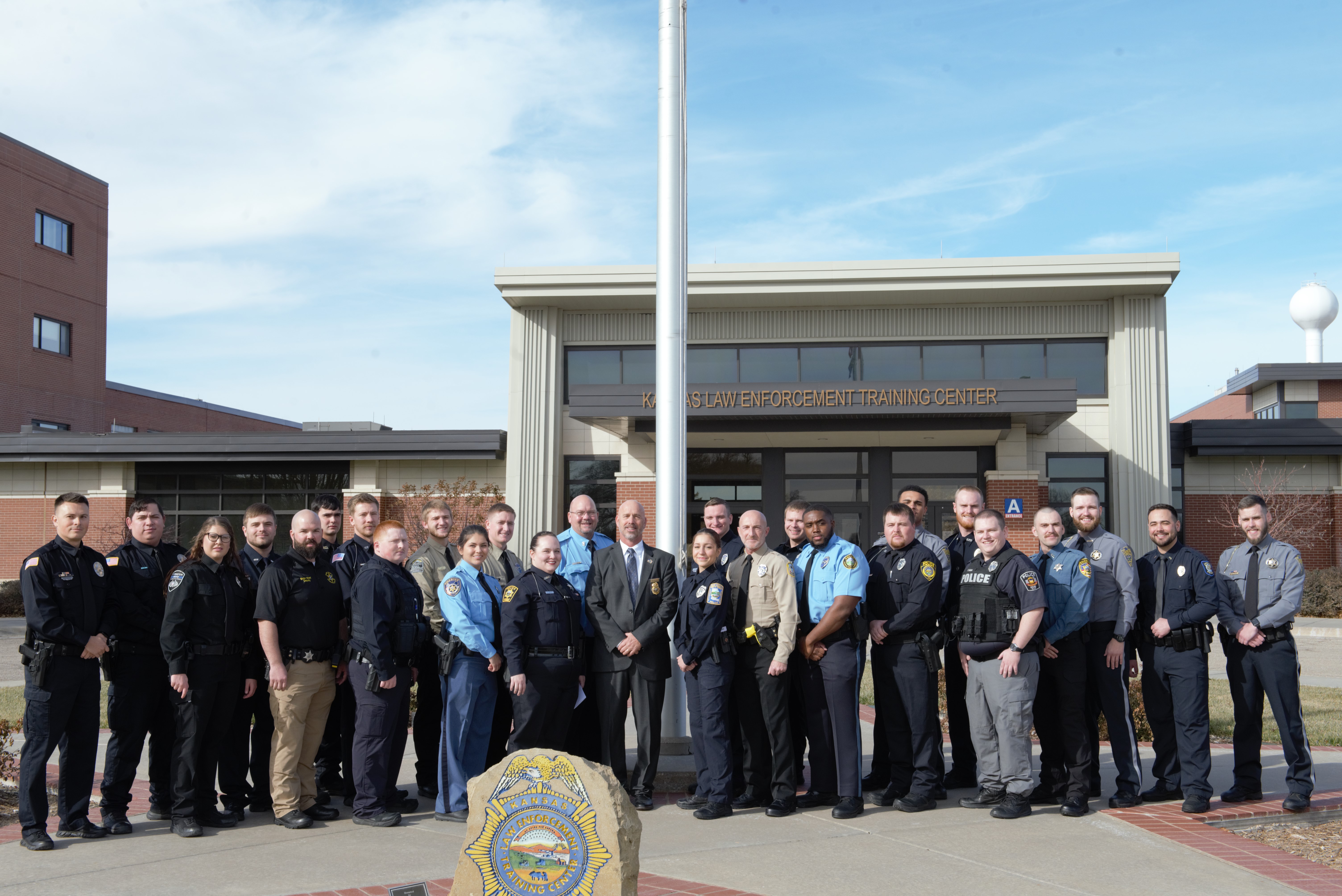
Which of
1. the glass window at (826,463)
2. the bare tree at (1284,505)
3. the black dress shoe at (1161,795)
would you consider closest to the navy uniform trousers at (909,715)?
the black dress shoe at (1161,795)

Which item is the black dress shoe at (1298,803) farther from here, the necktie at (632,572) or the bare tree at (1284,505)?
the bare tree at (1284,505)

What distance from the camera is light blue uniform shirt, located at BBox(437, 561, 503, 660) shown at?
7031 mm

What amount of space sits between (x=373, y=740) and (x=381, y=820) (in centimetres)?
50

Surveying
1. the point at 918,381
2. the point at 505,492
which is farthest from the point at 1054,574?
the point at 505,492

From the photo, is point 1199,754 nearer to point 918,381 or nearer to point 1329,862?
point 1329,862

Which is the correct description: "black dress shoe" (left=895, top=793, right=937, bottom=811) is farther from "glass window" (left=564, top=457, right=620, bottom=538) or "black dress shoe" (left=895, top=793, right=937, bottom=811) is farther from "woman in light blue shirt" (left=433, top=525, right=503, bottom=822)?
"glass window" (left=564, top=457, right=620, bottom=538)

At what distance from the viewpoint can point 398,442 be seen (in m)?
26.1

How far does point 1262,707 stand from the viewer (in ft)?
24.1

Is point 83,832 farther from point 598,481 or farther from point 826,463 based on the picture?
point 826,463

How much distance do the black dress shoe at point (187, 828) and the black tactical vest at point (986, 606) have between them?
5.01m

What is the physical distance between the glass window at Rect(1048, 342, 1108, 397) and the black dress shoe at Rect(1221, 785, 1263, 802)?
18216mm

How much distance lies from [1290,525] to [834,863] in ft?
76.5

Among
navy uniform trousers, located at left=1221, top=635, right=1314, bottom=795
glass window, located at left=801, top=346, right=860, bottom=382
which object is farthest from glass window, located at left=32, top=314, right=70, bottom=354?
navy uniform trousers, located at left=1221, top=635, right=1314, bottom=795

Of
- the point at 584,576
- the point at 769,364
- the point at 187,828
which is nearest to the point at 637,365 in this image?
the point at 769,364
